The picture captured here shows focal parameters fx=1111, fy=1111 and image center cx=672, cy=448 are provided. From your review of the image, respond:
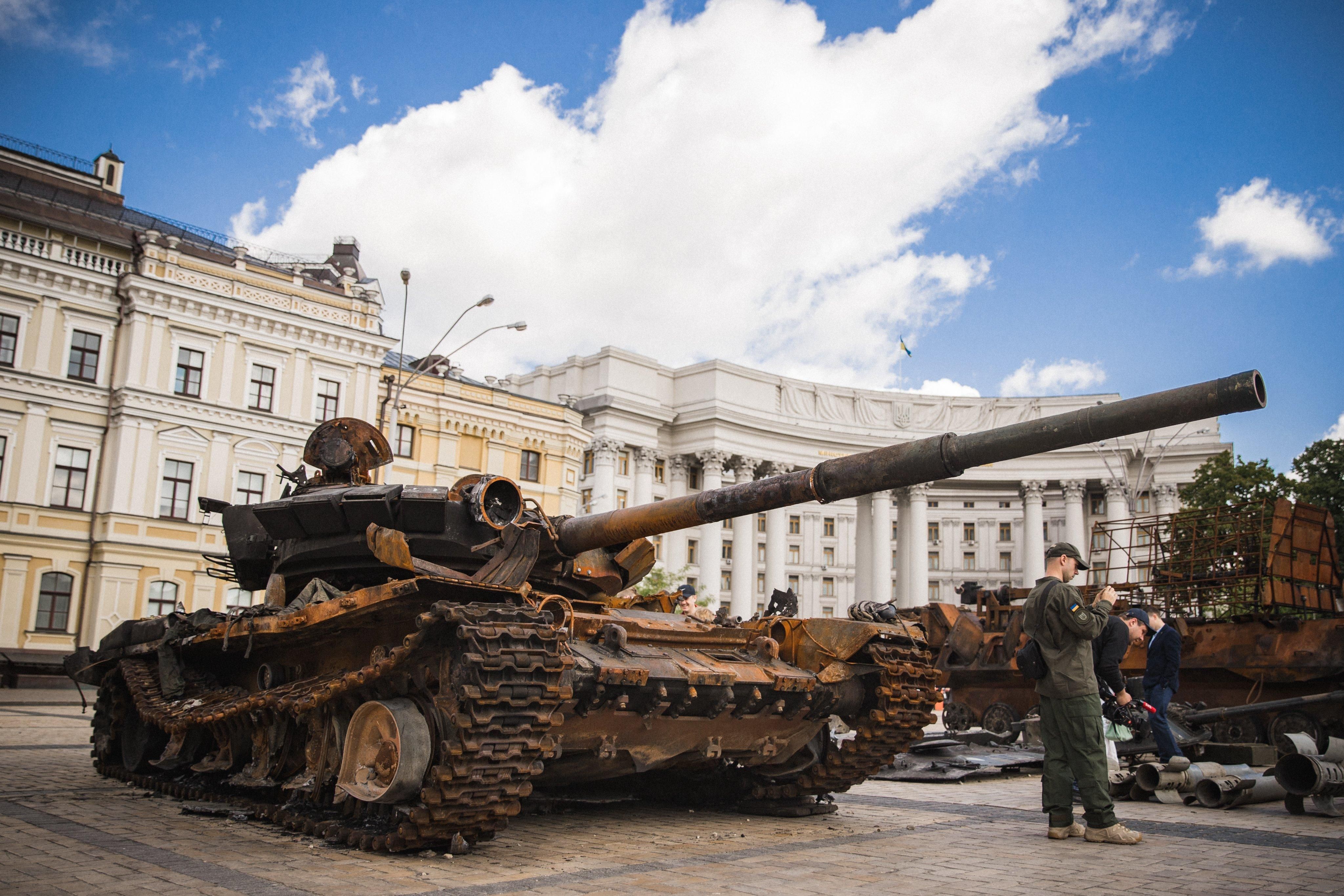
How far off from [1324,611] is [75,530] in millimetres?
28783

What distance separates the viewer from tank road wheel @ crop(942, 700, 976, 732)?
62.5 ft

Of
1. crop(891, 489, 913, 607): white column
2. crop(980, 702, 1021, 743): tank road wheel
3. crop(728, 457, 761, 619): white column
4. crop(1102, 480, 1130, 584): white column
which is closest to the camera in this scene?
crop(980, 702, 1021, 743): tank road wheel

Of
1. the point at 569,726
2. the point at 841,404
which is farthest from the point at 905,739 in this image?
the point at 841,404

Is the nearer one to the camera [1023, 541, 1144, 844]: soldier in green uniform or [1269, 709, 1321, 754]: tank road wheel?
[1023, 541, 1144, 844]: soldier in green uniform

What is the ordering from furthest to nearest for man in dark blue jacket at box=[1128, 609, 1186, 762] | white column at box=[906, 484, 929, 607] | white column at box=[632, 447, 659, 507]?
white column at box=[906, 484, 929, 607] → white column at box=[632, 447, 659, 507] → man in dark blue jacket at box=[1128, 609, 1186, 762]

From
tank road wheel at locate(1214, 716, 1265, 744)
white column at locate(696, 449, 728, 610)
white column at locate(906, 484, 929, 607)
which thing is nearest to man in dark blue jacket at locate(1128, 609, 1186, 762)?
tank road wheel at locate(1214, 716, 1265, 744)

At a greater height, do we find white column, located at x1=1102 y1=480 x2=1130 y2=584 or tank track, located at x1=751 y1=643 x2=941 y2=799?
white column, located at x1=1102 y1=480 x2=1130 y2=584

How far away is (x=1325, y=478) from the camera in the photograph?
31.2 m

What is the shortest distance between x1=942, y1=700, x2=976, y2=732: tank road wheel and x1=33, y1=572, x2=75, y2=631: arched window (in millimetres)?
22905

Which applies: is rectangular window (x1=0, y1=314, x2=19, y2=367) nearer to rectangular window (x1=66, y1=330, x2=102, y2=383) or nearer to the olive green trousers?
rectangular window (x1=66, y1=330, x2=102, y2=383)

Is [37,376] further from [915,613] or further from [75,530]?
[915,613]

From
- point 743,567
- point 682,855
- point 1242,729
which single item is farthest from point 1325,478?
point 743,567

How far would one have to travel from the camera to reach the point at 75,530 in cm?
2964

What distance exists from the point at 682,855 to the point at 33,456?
2811cm
